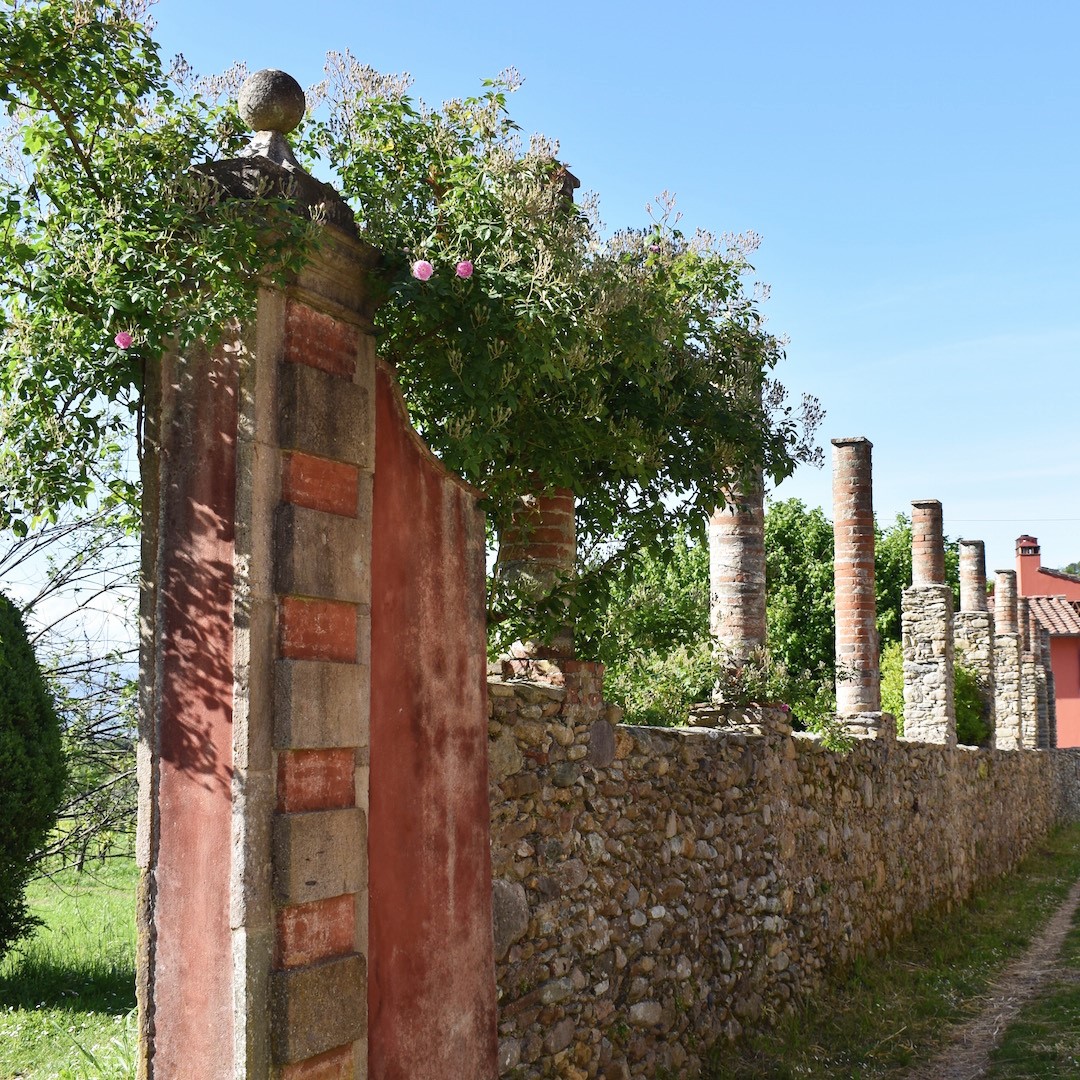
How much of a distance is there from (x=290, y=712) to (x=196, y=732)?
327mm

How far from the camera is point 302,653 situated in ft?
13.0

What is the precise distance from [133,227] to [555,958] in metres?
3.44

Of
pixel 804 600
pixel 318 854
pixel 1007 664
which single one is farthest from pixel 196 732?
pixel 804 600

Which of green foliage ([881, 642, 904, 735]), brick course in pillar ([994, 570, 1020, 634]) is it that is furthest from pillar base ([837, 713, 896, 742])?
brick course in pillar ([994, 570, 1020, 634])

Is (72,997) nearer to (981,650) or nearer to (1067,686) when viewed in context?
(981,650)

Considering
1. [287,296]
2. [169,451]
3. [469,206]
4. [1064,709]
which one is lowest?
[1064,709]

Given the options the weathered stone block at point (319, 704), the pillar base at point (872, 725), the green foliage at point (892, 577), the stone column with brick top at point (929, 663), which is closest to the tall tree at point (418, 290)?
the weathered stone block at point (319, 704)

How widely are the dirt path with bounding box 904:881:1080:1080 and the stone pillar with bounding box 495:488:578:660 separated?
139 inches

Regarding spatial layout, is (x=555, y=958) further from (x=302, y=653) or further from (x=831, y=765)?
(x=831, y=765)

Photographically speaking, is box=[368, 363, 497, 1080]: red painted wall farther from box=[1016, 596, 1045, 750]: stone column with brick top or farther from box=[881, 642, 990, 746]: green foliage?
box=[1016, 596, 1045, 750]: stone column with brick top

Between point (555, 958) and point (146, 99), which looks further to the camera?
point (555, 958)

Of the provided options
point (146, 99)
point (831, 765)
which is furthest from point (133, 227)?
point (831, 765)

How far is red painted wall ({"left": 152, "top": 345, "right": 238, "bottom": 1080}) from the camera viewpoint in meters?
3.78

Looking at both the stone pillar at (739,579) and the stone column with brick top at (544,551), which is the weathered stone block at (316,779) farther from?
the stone pillar at (739,579)
